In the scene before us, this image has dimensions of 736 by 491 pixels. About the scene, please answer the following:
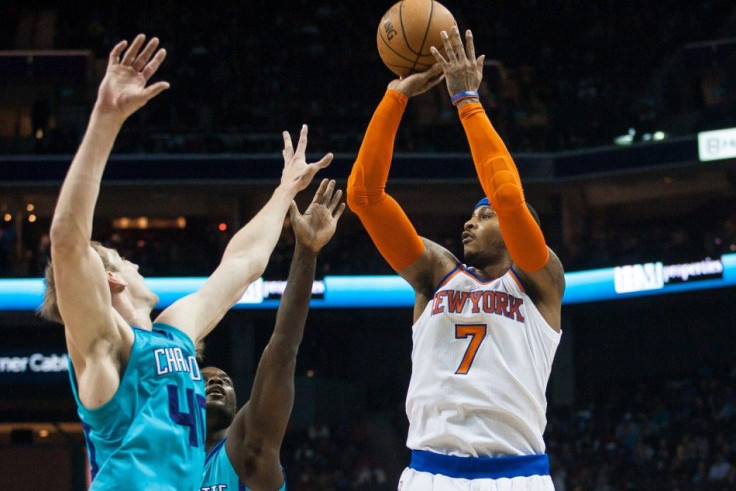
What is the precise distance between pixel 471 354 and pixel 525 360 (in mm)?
215

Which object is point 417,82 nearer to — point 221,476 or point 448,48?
point 448,48

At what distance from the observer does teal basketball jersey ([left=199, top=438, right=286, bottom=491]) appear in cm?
414

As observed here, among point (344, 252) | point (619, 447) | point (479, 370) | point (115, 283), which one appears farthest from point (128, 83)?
point (344, 252)

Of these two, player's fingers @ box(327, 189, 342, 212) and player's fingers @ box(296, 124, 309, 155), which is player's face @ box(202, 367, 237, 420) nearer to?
player's fingers @ box(327, 189, 342, 212)

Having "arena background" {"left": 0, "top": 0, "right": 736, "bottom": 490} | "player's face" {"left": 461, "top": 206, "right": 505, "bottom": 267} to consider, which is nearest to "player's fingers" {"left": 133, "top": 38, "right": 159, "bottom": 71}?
"player's face" {"left": 461, "top": 206, "right": 505, "bottom": 267}

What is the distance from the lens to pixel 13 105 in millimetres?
23469

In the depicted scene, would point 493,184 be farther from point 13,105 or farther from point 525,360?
point 13,105

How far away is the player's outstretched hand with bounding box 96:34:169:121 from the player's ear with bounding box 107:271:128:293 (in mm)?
567

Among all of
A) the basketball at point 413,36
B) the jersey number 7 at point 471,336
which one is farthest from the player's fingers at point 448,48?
the jersey number 7 at point 471,336

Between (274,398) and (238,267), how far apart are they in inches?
26.8

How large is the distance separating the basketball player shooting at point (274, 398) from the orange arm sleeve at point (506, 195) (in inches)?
24.7

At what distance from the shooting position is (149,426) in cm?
312

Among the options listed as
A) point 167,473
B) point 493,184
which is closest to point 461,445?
point 493,184

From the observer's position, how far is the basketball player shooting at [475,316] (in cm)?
406
